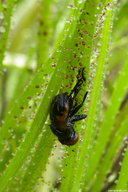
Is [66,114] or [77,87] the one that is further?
[66,114]

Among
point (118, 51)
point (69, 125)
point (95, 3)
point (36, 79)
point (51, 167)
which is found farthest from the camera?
point (118, 51)

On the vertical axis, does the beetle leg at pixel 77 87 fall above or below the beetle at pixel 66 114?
above

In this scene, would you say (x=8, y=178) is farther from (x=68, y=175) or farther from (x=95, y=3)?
(x=95, y=3)

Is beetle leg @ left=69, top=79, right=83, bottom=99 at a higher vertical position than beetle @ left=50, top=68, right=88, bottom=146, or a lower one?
higher

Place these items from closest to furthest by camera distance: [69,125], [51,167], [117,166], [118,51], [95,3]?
[95,3] → [69,125] → [117,166] → [51,167] → [118,51]

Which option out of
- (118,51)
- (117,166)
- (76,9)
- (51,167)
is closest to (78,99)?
(76,9)

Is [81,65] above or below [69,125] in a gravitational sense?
above

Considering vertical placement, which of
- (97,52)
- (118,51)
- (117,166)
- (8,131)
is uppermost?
(118,51)

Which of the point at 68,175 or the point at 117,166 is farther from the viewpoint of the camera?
the point at 117,166
